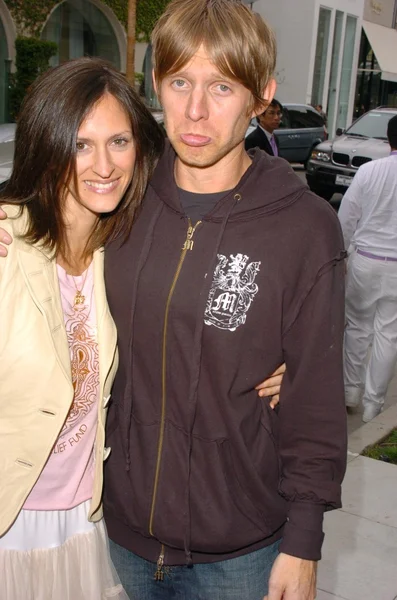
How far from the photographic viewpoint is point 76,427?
2.32m

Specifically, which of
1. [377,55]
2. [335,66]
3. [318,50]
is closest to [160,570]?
[318,50]

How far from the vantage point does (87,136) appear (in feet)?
7.45

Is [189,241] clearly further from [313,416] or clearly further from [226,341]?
[313,416]

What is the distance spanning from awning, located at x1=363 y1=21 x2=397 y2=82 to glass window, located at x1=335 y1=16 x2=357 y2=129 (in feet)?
2.69

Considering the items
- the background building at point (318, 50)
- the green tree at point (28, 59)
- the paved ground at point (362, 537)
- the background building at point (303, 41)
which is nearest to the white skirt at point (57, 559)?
the paved ground at point (362, 537)

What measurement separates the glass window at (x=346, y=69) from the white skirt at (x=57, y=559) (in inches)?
1351

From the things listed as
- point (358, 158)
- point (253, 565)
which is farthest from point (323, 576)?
point (358, 158)

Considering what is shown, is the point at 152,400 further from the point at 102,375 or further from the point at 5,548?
the point at 5,548

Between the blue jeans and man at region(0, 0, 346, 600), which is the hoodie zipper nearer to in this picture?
man at region(0, 0, 346, 600)

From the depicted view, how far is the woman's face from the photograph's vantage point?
2.29 metres

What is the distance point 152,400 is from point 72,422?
243mm

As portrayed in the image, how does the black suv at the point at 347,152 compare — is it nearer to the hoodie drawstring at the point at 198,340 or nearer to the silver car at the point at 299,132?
the silver car at the point at 299,132

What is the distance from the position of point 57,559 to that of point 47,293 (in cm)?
76

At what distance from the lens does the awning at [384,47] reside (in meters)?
35.5
